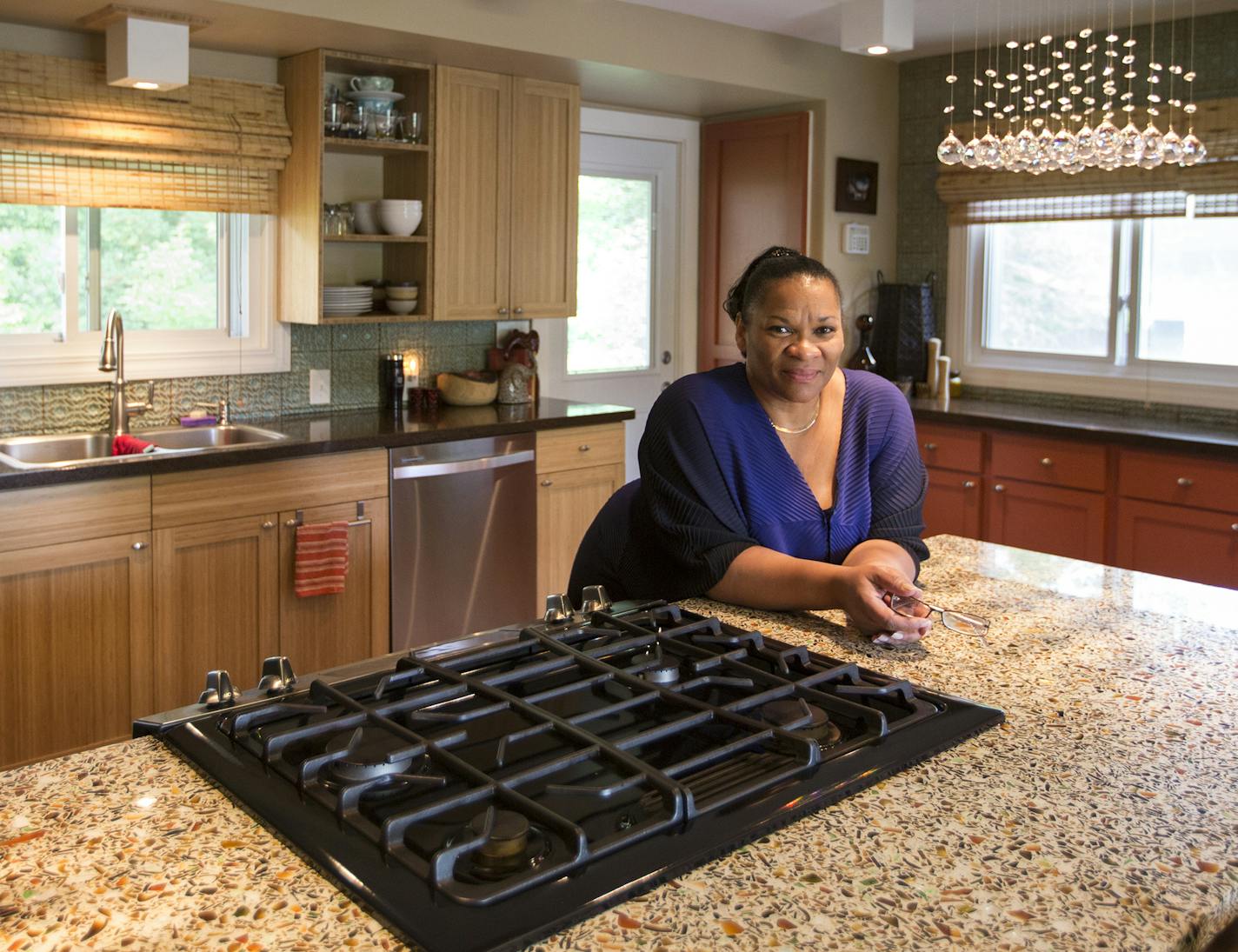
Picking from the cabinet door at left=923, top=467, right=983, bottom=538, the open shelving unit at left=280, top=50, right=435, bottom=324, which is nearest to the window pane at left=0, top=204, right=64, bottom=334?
the open shelving unit at left=280, top=50, right=435, bottom=324

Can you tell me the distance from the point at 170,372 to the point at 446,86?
4.37 ft

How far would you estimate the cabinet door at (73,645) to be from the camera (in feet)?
10.0

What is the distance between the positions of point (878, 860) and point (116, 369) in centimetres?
325

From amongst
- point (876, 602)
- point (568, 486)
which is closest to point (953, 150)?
point (876, 602)

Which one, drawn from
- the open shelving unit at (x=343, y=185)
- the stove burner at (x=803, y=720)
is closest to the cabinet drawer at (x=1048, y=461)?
the open shelving unit at (x=343, y=185)

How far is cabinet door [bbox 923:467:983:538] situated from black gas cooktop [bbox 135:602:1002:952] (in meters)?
3.28

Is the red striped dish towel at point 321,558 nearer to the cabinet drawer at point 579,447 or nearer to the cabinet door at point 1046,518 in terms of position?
the cabinet drawer at point 579,447

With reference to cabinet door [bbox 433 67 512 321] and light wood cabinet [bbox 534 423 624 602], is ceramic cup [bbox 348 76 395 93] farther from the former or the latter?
light wood cabinet [bbox 534 423 624 602]

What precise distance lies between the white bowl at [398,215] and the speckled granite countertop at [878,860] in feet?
9.91

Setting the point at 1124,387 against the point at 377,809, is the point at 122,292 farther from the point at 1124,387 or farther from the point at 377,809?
the point at 1124,387

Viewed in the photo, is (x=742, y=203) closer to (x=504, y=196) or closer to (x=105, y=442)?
(x=504, y=196)

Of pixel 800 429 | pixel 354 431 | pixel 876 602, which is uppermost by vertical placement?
pixel 800 429

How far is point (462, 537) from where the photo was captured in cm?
397

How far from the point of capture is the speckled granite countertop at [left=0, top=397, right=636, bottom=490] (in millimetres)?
3111
